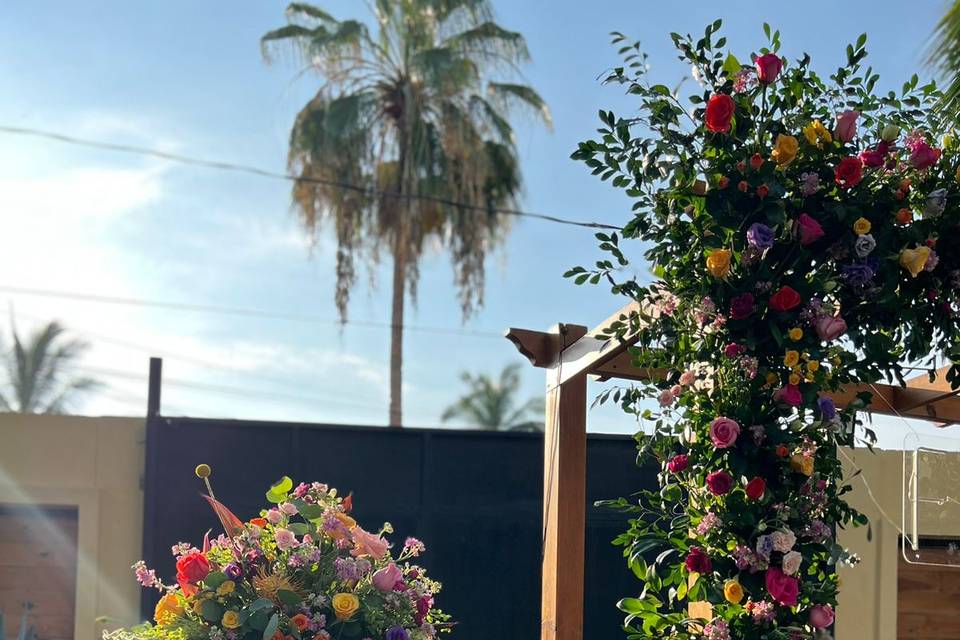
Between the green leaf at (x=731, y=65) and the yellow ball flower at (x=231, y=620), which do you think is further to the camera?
the yellow ball flower at (x=231, y=620)

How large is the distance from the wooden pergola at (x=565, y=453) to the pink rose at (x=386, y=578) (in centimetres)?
90

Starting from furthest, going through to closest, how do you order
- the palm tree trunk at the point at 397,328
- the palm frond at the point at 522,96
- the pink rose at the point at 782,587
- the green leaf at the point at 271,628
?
the palm frond at the point at 522,96
the palm tree trunk at the point at 397,328
the green leaf at the point at 271,628
the pink rose at the point at 782,587

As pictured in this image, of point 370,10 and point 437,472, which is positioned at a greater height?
point 370,10

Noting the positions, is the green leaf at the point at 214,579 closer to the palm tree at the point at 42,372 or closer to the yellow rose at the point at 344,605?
the yellow rose at the point at 344,605

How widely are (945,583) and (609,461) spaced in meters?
2.30

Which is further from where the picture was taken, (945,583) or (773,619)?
(945,583)

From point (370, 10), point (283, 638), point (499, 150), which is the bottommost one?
point (283, 638)

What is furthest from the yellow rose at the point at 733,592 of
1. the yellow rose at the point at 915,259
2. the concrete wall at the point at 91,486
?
the concrete wall at the point at 91,486

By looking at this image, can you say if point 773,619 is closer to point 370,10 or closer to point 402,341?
point 402,341

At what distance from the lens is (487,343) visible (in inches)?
639

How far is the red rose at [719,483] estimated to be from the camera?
2.46 metres

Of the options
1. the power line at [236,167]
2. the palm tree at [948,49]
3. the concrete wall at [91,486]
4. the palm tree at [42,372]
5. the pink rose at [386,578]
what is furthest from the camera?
the palm tree at [42,372]

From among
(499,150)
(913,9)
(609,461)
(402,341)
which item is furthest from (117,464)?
(499,150)

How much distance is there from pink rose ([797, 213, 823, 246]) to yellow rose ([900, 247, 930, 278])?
23 cm
